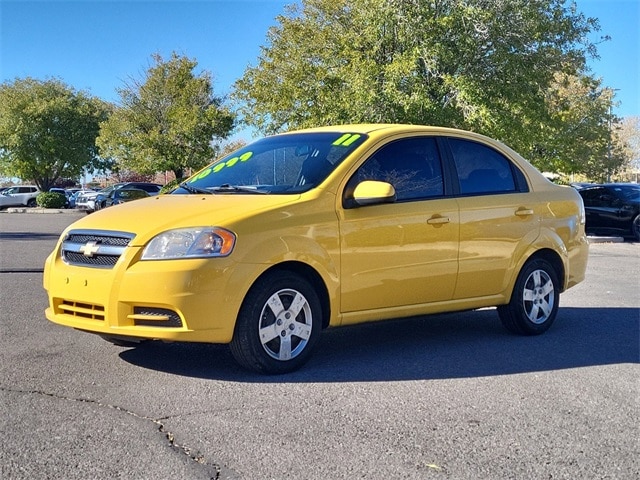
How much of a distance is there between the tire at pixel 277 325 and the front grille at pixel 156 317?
0.42 meters

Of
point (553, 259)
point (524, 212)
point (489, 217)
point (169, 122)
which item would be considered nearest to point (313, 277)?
point (489, 217)

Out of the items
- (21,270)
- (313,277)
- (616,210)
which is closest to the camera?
(313,277)

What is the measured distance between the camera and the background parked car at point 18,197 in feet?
156

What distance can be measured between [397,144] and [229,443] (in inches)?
123

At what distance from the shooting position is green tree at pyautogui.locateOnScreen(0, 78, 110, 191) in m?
49.6

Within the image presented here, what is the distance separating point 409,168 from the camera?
6.07 meters

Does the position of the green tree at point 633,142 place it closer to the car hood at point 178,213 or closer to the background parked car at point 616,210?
the background parked car at point 616,210

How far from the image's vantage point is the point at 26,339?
610 centimetres

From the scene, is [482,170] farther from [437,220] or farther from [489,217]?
[437,220]

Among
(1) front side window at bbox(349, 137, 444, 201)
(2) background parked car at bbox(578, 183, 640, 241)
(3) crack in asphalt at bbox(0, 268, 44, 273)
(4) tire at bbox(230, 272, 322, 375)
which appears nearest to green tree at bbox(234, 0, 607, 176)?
(2) background parked car at bbox(578, 183, 640, 241)

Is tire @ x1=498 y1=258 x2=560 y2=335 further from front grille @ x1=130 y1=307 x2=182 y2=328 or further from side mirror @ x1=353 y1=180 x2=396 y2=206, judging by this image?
front grille @ x1=130 y1=307 x2=182 y2=328

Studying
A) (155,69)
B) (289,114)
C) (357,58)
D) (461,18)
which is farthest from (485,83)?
(155,69)

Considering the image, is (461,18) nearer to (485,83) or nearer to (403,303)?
(485,83)

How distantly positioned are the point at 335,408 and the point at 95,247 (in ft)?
6.56
